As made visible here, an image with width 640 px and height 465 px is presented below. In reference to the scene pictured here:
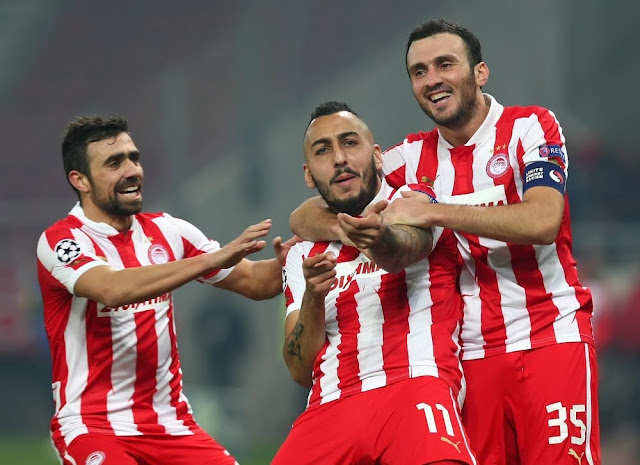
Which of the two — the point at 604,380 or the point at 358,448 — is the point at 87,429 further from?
the point at 604,380

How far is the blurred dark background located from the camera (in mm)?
11703

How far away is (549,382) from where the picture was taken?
396 cm

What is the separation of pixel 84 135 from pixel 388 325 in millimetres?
1795

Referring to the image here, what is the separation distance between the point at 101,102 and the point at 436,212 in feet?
36.7

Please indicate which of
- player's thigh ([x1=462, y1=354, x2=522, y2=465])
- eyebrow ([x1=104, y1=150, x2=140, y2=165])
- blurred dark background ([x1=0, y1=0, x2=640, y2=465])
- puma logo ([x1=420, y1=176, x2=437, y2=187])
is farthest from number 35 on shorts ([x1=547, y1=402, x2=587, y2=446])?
blurred dark background ([x1=0, y1=0, x2=640, y2=465])

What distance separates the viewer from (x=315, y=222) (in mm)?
4234

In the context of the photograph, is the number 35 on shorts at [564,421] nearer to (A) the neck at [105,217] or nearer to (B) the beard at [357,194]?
(B) the beard at [357,194]

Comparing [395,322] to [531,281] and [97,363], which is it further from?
[97,363]

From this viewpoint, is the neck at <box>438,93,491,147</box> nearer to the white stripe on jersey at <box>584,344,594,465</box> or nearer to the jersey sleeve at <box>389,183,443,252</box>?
the jersey sleeve at <box>389,183,443,252</box>

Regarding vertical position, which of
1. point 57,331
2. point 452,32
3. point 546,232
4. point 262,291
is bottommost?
point 57,331

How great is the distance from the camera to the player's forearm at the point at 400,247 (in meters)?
3.56

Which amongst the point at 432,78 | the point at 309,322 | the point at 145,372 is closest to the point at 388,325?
the point at 309,322

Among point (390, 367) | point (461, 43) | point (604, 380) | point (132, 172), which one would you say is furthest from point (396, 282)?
point (604, 380)

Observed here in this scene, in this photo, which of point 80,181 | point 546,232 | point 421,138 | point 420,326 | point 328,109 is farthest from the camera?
point 80,181
